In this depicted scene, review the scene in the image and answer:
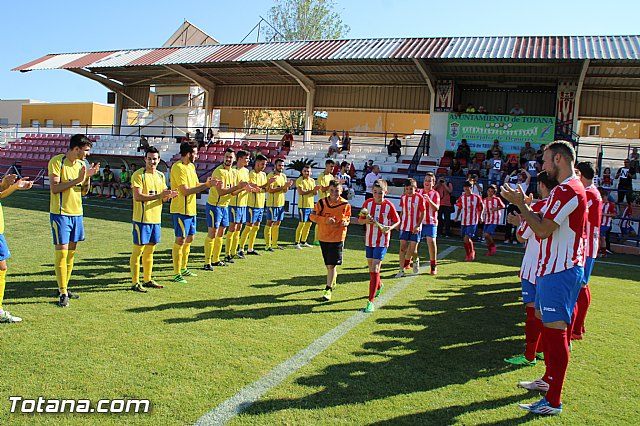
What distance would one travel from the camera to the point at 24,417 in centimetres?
368

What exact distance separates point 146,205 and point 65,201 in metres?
1.04

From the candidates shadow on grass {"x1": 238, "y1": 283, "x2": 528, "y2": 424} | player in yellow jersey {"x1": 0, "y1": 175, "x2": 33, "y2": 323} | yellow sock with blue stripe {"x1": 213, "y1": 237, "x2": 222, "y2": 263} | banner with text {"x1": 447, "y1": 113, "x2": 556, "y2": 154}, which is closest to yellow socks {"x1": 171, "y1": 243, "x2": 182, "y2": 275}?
yellow sock with blue stripe {"x1": 213, "y1": 237, "x2": 222, "y2": 263}

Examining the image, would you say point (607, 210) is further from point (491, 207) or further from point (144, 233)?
point (144, 233)

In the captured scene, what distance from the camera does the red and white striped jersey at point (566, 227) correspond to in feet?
13.4

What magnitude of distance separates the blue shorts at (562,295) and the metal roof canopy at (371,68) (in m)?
16.4

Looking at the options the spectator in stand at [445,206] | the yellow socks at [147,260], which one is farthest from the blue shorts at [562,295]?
the spectator in stand at [445,206]

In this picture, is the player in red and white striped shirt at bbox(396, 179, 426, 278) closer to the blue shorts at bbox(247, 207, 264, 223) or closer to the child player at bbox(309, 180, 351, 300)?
the child player at bbox(309, 180, 351, 300)

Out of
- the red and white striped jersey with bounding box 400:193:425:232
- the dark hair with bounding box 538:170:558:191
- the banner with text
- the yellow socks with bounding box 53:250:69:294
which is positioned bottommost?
the yellow socks with bounding box 53:250:69:294

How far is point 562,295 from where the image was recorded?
13.6 feet

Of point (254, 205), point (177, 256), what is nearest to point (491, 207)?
point (254, 205)

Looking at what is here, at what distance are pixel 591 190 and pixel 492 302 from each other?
3206mm

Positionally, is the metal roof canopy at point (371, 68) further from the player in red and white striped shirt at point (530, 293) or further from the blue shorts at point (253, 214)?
the player in red and white striped shirt at point (530, 293)

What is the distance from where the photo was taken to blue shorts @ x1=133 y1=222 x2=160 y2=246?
7242mm

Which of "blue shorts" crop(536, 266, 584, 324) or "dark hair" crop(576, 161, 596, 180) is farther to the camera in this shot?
"dark hair" crop(576, 161, 596, 180)
